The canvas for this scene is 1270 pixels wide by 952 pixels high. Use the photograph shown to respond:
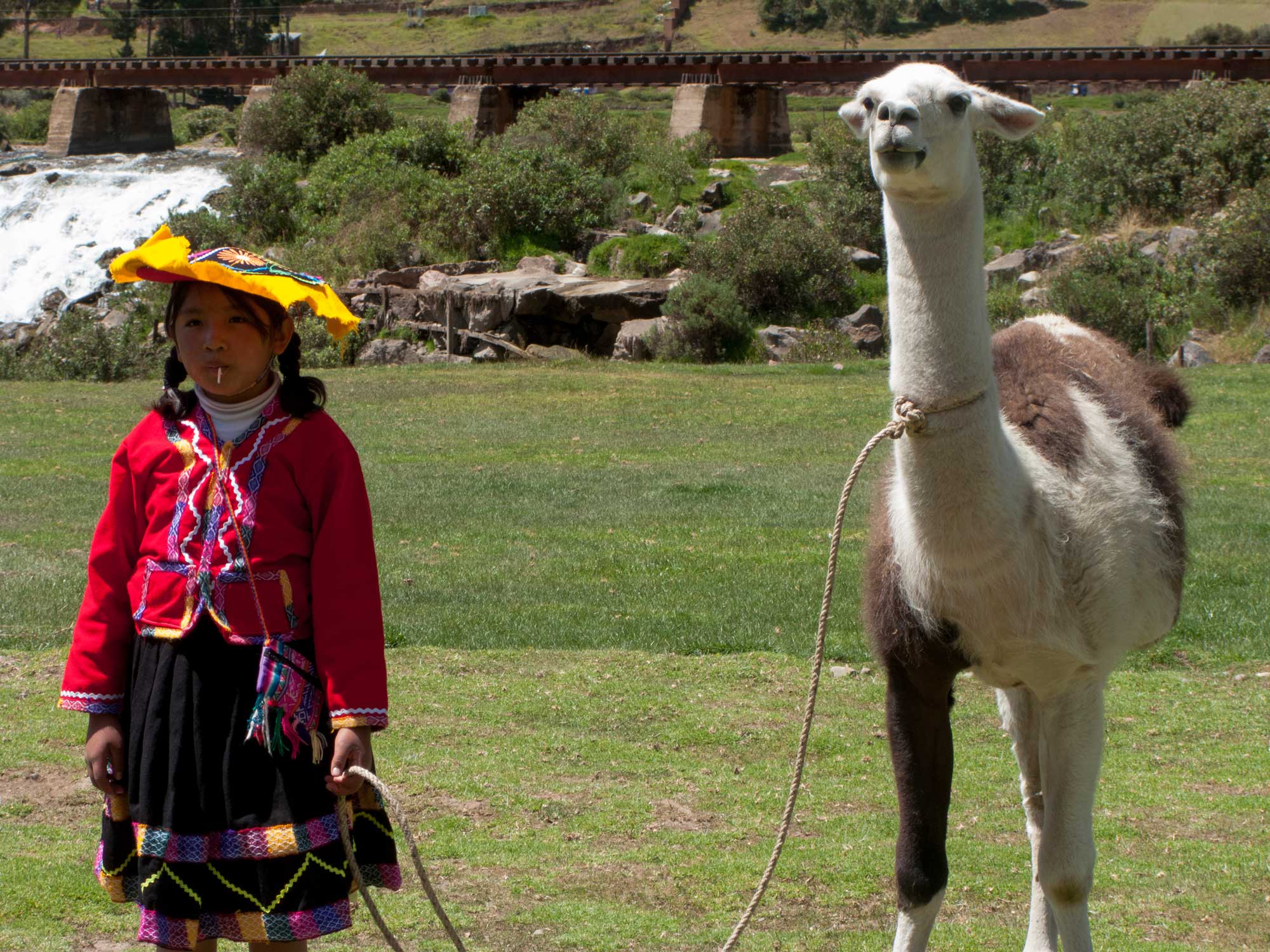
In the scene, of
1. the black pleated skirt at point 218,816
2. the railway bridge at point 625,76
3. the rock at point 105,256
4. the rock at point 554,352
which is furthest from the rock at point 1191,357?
the rock at point 105,256

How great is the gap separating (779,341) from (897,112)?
73.5ft

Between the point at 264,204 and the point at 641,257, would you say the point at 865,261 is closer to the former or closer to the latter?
the point at 641,257

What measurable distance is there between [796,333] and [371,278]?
10434 mm

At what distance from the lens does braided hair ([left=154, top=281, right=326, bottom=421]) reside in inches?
129

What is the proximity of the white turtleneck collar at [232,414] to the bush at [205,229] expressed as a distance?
29710 millimetres

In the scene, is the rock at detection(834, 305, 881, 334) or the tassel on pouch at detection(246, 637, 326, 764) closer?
the tassel on pouch at detection(246, 637, 326, 764)

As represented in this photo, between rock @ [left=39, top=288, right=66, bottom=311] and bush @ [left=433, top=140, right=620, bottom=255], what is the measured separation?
10.0 m

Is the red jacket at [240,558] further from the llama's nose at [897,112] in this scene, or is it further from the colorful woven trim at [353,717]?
the llama's nose at [897,112]

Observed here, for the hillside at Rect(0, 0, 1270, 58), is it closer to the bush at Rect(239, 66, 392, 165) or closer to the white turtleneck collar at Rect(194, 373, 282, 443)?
the bush at Rect(239, 66, 392, 165)

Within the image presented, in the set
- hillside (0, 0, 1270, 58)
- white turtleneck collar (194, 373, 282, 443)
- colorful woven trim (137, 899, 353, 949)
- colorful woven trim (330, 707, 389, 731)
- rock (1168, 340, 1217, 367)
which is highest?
hillside (0, 0, 1270, 58)

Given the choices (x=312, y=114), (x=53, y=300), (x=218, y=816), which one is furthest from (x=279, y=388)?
(x=312, y=114)

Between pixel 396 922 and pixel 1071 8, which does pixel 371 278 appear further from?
pixel 1071 8

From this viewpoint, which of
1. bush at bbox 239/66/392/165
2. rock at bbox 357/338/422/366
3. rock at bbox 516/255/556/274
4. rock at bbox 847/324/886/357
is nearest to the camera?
rock at bbox 847/324/886/357

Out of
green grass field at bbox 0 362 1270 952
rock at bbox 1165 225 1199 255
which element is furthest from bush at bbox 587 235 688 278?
green grass field at bbox 0 362 1270 952
